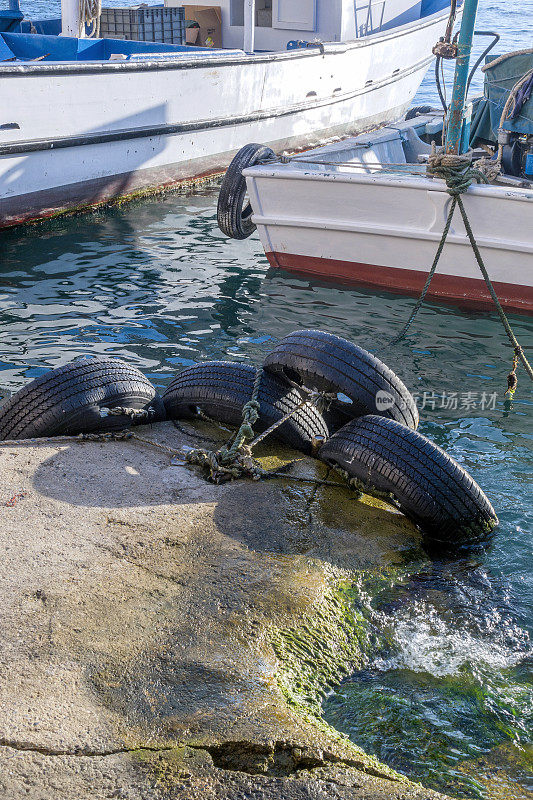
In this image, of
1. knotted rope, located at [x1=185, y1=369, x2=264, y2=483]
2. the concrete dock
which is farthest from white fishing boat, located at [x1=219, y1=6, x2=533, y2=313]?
the concrete dock

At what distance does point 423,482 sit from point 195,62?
852cm

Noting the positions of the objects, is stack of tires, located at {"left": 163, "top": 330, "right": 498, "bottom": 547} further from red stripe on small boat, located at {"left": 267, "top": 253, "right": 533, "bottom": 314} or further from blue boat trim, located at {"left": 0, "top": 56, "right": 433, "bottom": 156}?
blue boat trim, located at {"left": 0, "top": 56, "right": 433, "bottom": 156}

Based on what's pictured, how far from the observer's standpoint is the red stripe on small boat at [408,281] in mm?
7164

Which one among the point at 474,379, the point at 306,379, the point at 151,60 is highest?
the point at 151,60

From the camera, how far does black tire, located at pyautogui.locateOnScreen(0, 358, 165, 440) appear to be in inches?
177

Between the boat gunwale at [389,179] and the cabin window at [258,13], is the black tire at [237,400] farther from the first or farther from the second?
the cabin window at [258,13]

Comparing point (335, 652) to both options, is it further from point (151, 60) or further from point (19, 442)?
point (151, 60)

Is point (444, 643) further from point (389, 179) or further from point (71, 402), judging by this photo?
point (389, 179)

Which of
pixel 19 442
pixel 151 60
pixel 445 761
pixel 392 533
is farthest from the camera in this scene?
pixel 151 60

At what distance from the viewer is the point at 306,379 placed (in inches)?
181

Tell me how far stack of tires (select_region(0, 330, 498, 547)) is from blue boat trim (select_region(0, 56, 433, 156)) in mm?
5332

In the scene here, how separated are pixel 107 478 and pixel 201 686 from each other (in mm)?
1557

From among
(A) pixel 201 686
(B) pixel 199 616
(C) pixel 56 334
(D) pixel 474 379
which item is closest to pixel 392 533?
(B) pixel 199 616

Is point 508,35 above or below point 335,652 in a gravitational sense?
above
